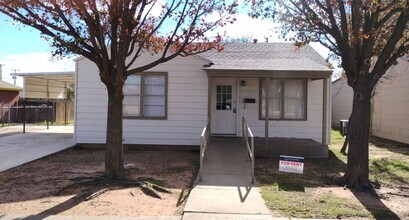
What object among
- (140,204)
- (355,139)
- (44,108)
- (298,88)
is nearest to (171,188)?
(140,204)

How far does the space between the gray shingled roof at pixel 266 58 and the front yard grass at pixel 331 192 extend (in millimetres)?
2981

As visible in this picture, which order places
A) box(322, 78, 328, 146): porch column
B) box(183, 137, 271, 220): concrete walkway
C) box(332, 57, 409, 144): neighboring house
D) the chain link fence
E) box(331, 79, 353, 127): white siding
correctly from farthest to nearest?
1. the chain link fence
2. box(331, 79, 353, 127): white siding
3. box(332, 57, 409, 144): neighboring house
4. box(322, 78, 328, 146): porch column
5. box(183, 137, 271, 220): concrete walkway

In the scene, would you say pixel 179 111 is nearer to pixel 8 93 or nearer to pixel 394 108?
Result: pixel 394 108

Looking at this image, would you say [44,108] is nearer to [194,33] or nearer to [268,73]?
[268,73]

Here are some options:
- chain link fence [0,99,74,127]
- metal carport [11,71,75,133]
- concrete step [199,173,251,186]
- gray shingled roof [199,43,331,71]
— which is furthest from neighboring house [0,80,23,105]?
concrete step [199,173,251,186]

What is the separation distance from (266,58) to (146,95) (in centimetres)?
452

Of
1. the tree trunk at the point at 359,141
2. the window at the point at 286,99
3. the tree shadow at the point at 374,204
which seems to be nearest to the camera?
the tree shadow at the point at 374,204

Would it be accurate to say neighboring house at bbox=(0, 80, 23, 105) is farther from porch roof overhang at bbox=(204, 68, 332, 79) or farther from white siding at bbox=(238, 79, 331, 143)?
white siding at bbox=(238, 79, 331, 143)

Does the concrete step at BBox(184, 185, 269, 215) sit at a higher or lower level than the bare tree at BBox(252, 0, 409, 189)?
lower

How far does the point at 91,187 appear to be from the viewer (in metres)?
7.42

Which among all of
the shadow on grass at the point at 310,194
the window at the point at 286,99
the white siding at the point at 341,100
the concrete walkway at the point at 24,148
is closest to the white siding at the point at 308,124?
the window at the point at 286,99

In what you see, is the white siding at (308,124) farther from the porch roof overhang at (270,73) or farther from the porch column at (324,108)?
the porch roof overhang at (270,73)

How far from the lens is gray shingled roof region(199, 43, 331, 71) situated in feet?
40.0

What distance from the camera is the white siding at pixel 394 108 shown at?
51.8 feet
